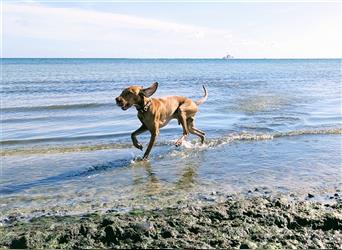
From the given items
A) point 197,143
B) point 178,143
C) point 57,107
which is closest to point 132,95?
point 178,143

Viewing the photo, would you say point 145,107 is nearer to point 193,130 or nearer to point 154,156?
point 154,156

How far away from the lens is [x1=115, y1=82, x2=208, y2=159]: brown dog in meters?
8.40

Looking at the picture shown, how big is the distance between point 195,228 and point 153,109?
14.9 ft

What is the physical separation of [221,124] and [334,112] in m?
4.63

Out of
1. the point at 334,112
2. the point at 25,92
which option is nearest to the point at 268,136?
the point at 334,112

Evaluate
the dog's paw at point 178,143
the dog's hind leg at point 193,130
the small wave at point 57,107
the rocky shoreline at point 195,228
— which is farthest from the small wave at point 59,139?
the rocky shoreline at point 195,228

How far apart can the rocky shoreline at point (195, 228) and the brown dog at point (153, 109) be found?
10.9 ft

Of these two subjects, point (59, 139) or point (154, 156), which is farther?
point (59, 139)

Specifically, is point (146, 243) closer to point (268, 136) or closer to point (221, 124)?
point (268, 136)

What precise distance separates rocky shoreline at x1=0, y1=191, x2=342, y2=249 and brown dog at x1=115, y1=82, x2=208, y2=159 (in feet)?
10.9

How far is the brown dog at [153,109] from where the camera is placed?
27.6 feet

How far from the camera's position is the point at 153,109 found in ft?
29.4

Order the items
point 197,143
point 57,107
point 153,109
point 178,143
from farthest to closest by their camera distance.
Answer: point 57,107 < point 197,143 < point 178,143 < point 153,109

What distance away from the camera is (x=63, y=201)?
6.24m
